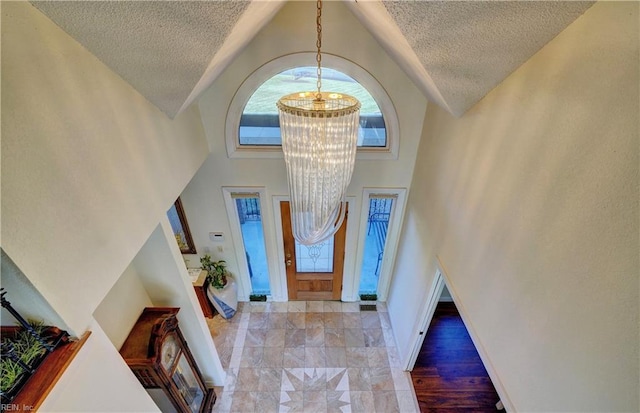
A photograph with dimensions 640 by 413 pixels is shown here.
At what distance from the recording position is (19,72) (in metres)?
1.15

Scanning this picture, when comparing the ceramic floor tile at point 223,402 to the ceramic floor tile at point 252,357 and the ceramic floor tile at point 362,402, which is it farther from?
the ceramic floor tile at point 362,402

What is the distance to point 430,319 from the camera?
10.1 feet

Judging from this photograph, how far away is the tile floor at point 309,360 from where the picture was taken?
11.2ft

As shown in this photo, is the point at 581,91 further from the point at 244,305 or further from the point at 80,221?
the point at 244,305

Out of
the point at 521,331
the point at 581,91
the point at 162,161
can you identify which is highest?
the point at 162,161

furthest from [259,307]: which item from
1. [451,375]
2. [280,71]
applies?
[280,71]

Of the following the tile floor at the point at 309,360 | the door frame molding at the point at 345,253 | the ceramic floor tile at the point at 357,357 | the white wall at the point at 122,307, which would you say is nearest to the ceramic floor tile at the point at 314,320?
the tile floor at the point at 309,360

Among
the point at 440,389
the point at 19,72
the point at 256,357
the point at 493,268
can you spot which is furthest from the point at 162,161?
the point at 440,389

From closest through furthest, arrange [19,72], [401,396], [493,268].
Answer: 1. [19,72]
2. [493,268]
3. [401,396]

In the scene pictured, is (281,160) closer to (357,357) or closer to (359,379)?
(357,357)

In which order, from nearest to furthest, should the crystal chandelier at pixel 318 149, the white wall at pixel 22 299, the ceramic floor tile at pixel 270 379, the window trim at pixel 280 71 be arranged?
the white wall at pixel 22 299, the crystal chandelier at pixel 318 149, the window trim at pixel 280 71, the ceramic floor tile at pixel 270 379

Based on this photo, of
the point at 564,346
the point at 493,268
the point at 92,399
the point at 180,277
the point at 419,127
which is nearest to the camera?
the point at 564,346

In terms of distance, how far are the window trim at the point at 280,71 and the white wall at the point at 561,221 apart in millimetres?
1013

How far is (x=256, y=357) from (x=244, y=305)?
0.89m
